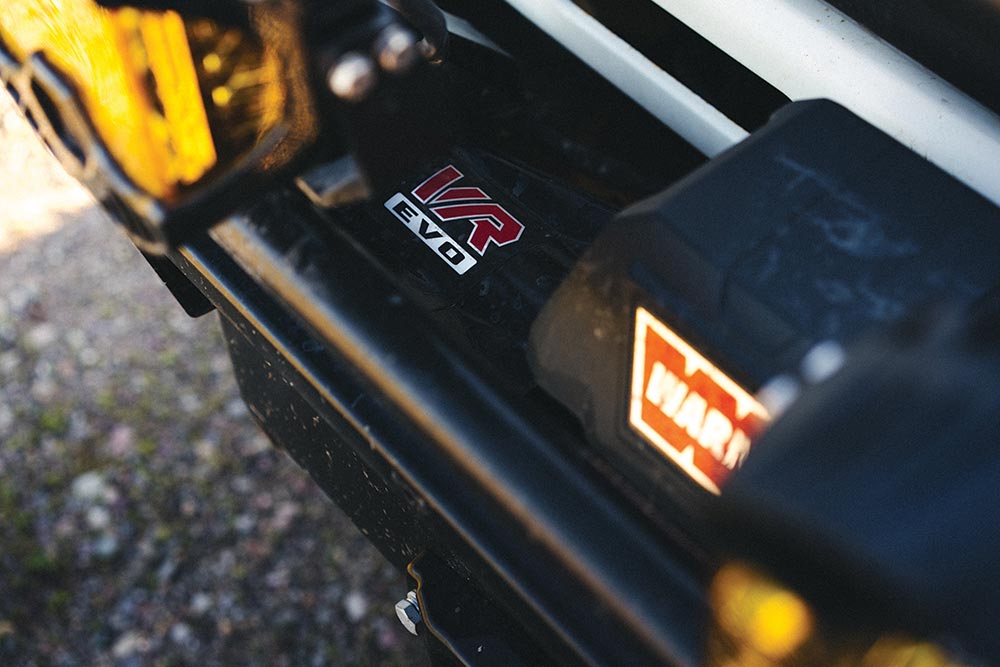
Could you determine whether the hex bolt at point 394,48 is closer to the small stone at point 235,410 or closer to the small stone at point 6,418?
the small stone at point 235,410

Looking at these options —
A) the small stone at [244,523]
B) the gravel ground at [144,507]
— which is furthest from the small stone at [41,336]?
the small stone at [244,523]

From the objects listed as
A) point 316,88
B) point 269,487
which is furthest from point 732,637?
point 269,487

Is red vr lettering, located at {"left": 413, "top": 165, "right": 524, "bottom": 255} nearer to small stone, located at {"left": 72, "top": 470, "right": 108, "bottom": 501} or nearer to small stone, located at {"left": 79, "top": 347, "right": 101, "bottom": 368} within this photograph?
small stone, located at {"left": 72, "top": 470, "right": 108, "bottom": 501}

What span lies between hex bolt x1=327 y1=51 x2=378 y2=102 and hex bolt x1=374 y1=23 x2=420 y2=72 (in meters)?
0.01

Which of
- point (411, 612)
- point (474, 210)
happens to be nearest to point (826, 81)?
point (474, 210)

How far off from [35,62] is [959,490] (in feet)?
2.69

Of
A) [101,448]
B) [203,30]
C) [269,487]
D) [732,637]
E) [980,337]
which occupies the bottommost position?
[101,448]

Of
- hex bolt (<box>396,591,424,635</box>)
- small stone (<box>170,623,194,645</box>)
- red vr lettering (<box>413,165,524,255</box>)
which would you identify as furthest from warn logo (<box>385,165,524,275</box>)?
small stone (<box>170,623,194,645</box>)

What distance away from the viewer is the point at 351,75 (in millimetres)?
728

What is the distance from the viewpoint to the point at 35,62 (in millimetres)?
856

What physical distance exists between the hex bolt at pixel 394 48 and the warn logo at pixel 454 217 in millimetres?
499

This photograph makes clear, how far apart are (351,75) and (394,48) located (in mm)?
41

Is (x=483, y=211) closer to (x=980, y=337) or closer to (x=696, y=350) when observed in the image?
(x=696, y=350)

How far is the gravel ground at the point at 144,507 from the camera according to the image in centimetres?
186
